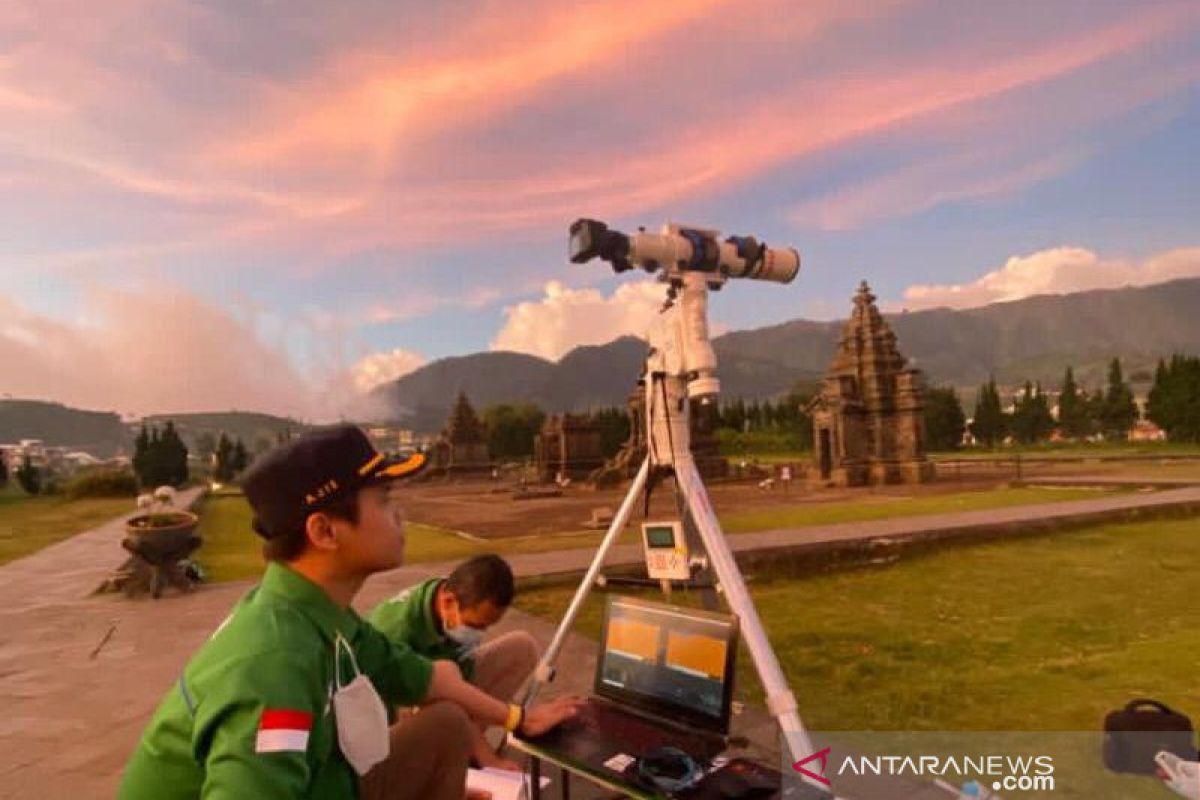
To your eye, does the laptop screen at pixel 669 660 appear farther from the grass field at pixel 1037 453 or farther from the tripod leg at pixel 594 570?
the grass field at pixel 1037 453

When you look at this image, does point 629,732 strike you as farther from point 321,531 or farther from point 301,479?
point 301,479

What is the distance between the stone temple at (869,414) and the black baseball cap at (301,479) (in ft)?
108

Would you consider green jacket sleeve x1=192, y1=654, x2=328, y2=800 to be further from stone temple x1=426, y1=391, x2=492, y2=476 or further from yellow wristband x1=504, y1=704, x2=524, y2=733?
stone temple x1=426, y1=391, x2=492, y2=476

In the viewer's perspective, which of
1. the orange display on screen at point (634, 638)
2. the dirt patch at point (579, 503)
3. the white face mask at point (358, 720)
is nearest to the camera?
the white face mask at point (358, 720)

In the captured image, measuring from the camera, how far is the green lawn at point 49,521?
18438 mm

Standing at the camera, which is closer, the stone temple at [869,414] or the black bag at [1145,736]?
the black bag at [1145,736]

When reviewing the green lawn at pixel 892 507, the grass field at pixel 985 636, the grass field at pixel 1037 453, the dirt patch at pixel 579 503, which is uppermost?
the grass field at pixel 985 636

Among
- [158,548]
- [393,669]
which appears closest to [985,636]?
[393,669]

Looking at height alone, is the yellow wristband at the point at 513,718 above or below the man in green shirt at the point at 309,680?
below

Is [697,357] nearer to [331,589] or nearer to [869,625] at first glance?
[331,589]

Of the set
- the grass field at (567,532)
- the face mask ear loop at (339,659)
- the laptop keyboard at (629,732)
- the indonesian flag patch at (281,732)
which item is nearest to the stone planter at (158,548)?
the grass field at (567,532)

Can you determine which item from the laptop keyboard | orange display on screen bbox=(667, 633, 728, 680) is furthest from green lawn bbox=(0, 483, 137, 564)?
orange display on screen bbox=(667, 633, 728, 680)

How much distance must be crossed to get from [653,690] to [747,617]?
0.56m

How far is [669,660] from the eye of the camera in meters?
3.13
